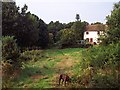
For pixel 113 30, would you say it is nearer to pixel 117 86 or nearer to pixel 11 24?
pixel 117 86

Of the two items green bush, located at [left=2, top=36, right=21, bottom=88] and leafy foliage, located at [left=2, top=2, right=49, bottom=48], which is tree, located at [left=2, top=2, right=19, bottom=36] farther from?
green bush, located at [left=2, top=36, right=21, bottom=88]

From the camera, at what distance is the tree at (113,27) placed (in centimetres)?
1809

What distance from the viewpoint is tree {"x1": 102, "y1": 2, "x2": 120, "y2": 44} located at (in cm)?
1809

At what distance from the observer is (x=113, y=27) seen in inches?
726

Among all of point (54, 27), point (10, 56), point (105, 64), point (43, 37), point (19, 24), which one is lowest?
point (105, 64)

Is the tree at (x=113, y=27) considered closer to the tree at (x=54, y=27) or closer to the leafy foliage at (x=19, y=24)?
the leafy foliage at (x=19, y=24)

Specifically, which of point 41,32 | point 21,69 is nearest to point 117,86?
point 21,69

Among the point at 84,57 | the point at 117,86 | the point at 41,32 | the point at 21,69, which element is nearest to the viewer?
the point at 117,86

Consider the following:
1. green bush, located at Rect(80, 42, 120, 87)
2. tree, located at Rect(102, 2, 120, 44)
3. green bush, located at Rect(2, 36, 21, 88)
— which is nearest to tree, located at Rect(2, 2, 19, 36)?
green bush, located at Rect(2, 36, 21, 88)

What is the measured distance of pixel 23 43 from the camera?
40.8 m

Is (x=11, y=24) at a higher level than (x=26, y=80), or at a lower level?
higher

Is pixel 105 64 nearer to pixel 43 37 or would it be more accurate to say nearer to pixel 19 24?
pixel 19 24

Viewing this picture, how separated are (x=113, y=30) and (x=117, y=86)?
15.1 feet

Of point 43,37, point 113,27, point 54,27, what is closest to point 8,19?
point 43,37
